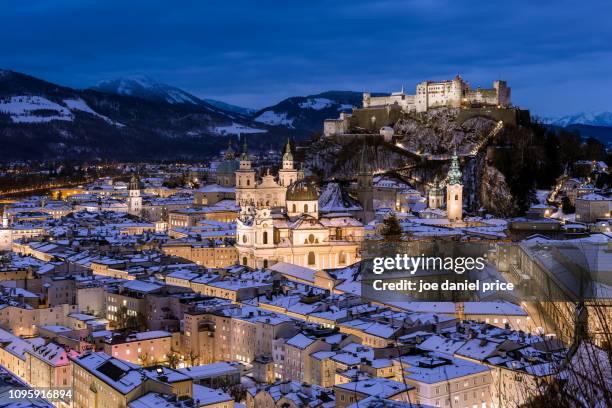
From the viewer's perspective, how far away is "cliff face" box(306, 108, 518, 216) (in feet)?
177

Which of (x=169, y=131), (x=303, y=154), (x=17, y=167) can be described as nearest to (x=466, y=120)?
(x=303, y=154)

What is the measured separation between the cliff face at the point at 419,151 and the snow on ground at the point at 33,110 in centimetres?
11471

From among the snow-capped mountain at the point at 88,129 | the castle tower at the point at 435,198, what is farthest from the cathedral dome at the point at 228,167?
the snow-capped mountain at the point at 88,129

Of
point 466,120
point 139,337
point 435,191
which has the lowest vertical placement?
point 139,337

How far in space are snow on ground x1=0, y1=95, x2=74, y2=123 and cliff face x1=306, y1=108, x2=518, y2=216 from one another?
115 metres

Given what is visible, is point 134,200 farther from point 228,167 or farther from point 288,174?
point 288,174

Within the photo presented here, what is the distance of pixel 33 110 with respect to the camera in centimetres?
16812

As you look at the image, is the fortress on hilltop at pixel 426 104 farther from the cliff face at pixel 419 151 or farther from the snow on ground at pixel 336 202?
the snow on ground at pixel 336 202

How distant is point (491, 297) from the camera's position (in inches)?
1136

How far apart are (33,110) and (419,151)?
125652 millimetres

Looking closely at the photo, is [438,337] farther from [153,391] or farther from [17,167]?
[17,167]

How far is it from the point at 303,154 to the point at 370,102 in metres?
7.39

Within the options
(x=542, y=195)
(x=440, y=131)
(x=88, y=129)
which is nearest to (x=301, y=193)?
(x=542, y=195)

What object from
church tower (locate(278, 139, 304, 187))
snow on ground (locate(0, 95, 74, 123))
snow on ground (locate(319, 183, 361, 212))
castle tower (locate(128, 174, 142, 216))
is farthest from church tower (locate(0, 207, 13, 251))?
snow on ground (locate(0, 95, 74, 123))
